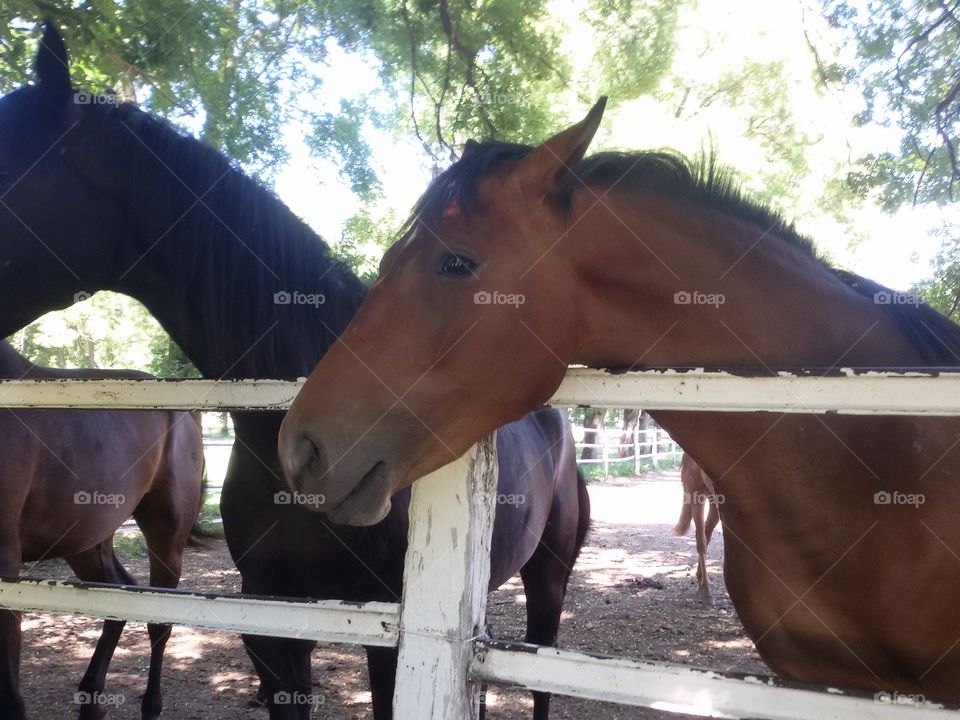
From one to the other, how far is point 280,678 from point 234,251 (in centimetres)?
145

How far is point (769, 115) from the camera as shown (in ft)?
28.4

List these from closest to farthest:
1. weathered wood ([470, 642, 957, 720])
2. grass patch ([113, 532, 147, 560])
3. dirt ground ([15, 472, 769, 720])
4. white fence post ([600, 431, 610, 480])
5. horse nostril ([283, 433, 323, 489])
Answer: weathered wood ([470, 642, 957, 720])
horse nostril ([283, 433, 323, 489])
dirt ground ([15, 472, 769, 720])
grass patch ([113, 532, 147, 560])
white fence post ([600, 431, 610, 480])

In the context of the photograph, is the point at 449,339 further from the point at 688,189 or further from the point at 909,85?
the point at 909,85

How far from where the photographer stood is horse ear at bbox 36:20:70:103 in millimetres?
2447

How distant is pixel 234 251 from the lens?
2.37 m

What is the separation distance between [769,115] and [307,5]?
5.63m

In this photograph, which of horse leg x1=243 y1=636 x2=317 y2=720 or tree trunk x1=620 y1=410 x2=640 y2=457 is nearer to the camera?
horse leg x1=243 y1=636 x2=317 y2=720

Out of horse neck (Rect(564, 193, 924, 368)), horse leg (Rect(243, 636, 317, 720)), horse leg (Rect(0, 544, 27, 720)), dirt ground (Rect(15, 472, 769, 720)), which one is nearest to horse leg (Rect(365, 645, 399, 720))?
horse leg (Rect(243, 636, 317, 720))

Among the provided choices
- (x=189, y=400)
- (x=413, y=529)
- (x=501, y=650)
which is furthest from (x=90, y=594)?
(x=501, y=650)

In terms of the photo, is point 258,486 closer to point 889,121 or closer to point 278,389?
point 278,389

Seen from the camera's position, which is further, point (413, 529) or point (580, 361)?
point (580, 361)

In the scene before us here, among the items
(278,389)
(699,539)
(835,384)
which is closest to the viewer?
(835,384)

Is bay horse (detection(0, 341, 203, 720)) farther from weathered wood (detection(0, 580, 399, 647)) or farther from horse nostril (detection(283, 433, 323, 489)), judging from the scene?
horse nostril (detection(283, 433, 323, 489))

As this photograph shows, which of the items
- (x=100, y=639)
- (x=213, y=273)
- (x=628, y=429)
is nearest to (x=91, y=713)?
(x=100, y=639)
